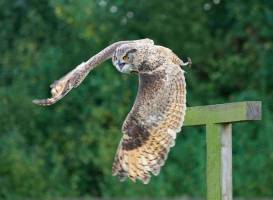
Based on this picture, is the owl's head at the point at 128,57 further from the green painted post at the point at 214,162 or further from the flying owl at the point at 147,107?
the green painted post at the point at 214,162

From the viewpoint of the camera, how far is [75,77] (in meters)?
5.83

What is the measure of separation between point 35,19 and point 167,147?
8218 millimetres

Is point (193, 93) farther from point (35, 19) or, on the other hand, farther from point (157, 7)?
point (35, 19)

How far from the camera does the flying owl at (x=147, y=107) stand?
5895 millimetres

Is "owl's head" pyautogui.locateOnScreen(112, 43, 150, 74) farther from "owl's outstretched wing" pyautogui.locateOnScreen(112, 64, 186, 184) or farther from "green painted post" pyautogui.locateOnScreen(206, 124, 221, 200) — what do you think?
"green painted post" pyautogui.locateOnScreen(206, 124, 221, 200)

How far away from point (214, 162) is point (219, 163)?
48mm

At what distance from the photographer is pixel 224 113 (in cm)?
563

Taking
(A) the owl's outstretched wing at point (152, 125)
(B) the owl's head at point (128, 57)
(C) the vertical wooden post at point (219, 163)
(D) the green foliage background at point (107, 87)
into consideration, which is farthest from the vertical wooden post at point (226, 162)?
(D) the green foliage background at point (107, 87)

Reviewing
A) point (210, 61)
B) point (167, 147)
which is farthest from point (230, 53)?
point (167, 147)

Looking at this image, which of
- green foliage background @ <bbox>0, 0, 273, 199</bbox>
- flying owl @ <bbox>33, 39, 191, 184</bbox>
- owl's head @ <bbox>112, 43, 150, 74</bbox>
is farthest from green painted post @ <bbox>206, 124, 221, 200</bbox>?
green foliage background @ <bbox>0, 0, 273, 199</bbox>

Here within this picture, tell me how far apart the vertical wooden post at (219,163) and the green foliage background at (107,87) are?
567 cm

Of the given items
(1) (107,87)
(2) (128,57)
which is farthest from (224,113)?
(1) (107,87)

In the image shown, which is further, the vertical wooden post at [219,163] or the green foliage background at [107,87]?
the green foliage background at [107,87]

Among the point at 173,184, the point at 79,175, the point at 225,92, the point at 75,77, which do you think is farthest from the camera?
the point at 225,92
